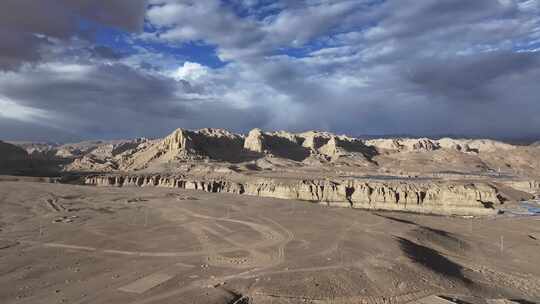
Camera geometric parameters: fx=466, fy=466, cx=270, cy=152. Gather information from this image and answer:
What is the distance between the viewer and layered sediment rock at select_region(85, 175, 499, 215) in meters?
73.4

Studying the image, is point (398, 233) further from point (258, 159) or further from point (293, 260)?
point (258, 159)

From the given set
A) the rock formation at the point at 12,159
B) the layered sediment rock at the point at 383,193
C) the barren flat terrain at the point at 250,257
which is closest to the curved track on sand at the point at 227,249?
the barren flat terrain at the point at 250,257

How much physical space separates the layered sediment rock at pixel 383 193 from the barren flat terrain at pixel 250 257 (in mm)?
18910

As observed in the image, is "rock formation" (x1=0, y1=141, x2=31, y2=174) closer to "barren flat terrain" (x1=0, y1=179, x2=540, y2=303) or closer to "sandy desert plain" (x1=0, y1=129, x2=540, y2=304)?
"sandy desert plain" (x1=0, y1=129, x2=540, y2=304)

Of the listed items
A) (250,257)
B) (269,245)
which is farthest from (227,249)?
(269,245)

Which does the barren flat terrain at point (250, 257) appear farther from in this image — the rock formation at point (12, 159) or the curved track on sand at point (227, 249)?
the rock formation at point (12, 159)

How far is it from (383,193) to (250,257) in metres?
49.8

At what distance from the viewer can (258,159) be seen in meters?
140

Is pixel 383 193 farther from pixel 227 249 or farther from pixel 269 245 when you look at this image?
pixel 227 249

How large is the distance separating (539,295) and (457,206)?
47.3 meters

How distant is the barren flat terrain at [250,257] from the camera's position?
969 inches

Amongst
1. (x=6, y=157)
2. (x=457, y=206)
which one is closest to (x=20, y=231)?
(x=457, y=206)

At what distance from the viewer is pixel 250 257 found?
103ft

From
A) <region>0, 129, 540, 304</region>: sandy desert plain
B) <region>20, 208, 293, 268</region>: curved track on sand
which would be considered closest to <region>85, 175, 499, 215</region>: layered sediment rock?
<region>0, 129, 540, 304</region>: sandy desert plain
